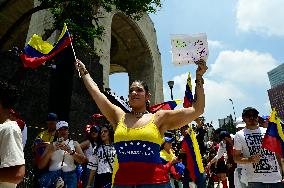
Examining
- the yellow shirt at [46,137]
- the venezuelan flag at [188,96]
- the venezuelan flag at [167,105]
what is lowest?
the yellow shirt at [46,137]

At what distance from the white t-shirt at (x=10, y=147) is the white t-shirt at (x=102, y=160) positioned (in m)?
3.69

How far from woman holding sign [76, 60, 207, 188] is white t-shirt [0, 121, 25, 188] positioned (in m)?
0.84

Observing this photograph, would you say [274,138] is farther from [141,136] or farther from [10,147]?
[10,147]

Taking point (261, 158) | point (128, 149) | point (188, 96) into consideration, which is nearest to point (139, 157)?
point (128, 149)

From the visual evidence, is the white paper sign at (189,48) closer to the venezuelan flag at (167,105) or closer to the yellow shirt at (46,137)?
the yellow shirt at (46,137)

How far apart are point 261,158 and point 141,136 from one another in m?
3.00

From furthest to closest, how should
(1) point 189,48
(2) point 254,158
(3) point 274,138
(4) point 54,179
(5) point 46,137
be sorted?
(5) point 46,137 < (4) point 54,179 < (3) point 274,138 < (2) point 254,158 < (1) point 189,48

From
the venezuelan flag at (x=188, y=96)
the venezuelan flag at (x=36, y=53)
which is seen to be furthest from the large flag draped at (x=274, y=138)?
the venezuelan flag at (x=36, y=53)

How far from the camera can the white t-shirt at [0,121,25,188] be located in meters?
2.29

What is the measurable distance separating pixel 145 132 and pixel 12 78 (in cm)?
1159

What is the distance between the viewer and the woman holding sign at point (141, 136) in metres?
2.66

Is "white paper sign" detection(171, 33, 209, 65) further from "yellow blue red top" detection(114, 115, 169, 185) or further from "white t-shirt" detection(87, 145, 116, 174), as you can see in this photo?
"white t-shirt" detection(87, 145, 116, 174)

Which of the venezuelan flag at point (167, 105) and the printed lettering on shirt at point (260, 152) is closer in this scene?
the printed lettering on shirt at point (260, 152)

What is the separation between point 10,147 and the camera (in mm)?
2328
